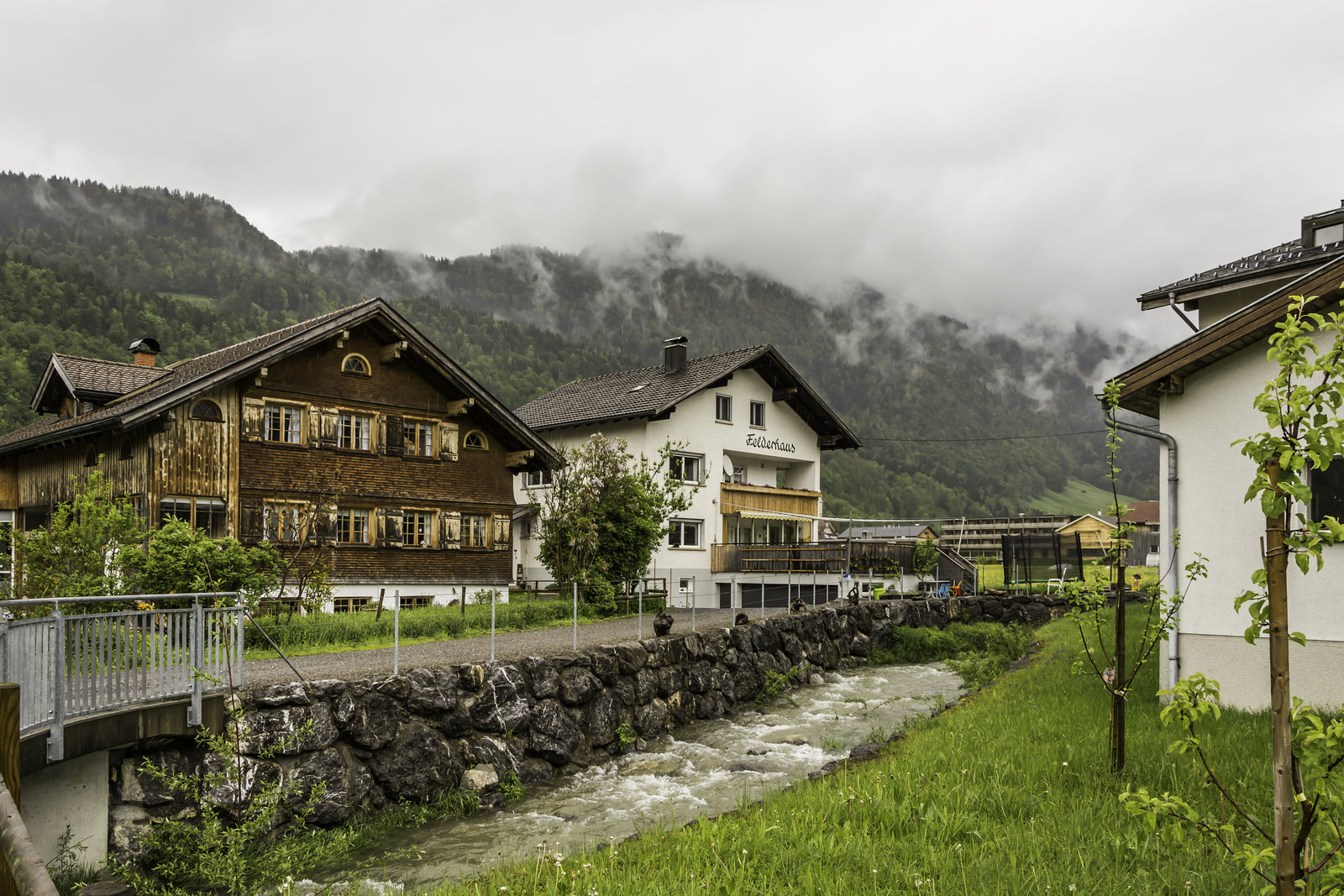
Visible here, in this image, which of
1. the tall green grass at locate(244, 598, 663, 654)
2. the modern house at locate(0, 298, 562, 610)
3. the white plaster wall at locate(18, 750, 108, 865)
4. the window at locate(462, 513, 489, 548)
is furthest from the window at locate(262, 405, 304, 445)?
the white plaster wall at locate(18, 750, 108, 865)

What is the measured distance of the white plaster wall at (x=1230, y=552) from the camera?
38.3 feet

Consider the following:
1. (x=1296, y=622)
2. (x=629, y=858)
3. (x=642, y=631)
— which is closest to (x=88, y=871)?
(x=629, y=858)

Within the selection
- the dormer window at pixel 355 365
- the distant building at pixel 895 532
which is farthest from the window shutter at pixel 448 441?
the distant building at pixel 895 532

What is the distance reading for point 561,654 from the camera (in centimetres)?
1580

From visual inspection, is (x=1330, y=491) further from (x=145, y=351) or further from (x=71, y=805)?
(x=145, y=351)

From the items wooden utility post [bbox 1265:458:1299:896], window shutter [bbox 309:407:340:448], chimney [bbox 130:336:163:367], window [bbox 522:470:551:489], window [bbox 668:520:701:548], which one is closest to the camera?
wooden utility post [bbox 1265:458:1299:896]

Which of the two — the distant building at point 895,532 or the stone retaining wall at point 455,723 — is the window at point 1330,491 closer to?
the stone retaining wall at point 455,723

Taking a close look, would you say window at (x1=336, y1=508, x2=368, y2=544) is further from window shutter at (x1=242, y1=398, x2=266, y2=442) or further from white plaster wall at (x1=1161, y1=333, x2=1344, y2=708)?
white plaster wall at (x1=1161, y1=333, x2=1344, y2=708)

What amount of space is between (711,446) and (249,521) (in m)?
18.7

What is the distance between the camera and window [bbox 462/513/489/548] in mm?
28297

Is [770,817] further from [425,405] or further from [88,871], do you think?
[425,405]

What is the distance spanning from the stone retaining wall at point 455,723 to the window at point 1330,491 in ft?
35.5

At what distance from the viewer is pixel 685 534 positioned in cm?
3638

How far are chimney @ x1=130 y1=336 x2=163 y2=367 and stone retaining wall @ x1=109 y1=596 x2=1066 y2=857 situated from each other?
2218 centimetres
